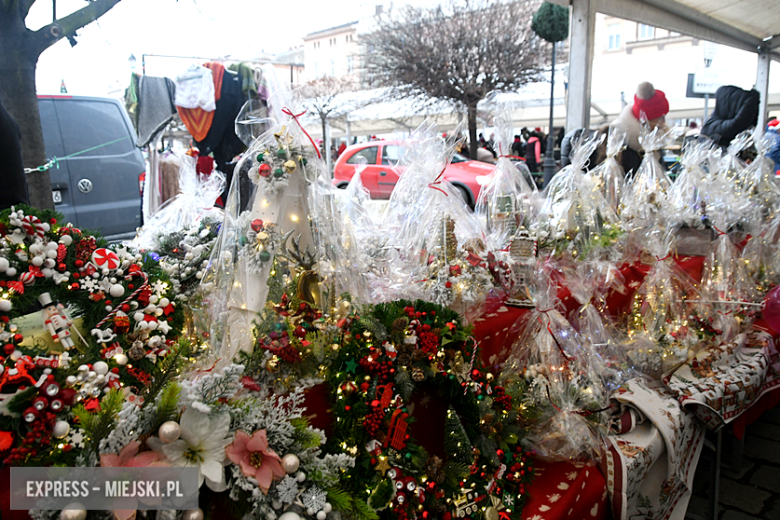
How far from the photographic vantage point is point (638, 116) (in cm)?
438

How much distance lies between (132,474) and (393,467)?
2.33 ft

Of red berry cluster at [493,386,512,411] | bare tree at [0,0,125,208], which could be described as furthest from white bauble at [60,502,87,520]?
bare tree at [0,0,125,208]

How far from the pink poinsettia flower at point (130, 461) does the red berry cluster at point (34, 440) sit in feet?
0.52

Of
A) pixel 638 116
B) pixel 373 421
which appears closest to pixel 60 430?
pixel 373 421

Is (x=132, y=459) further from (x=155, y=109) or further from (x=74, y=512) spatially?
(x=155, y=109)

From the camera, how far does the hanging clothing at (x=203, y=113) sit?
4332mm

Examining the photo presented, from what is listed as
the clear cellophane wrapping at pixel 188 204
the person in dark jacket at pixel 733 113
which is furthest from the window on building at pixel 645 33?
the clear cellophane wrapping at pixel 188 204

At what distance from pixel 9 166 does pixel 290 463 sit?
1.60 meters

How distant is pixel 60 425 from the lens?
104cm

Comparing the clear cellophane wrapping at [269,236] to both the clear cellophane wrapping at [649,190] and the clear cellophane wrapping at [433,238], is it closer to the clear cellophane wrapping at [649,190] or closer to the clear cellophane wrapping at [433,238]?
the clear cellophane wrapping at [433,238]

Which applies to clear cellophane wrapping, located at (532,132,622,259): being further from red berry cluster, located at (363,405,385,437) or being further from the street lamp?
the street lamp

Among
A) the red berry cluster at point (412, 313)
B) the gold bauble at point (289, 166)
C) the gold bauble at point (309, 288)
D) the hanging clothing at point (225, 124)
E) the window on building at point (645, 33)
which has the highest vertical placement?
the window on building at point (645, 33)

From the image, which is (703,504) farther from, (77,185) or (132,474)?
(77,185)

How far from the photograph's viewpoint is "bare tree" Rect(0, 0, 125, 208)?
3023 millimetres
